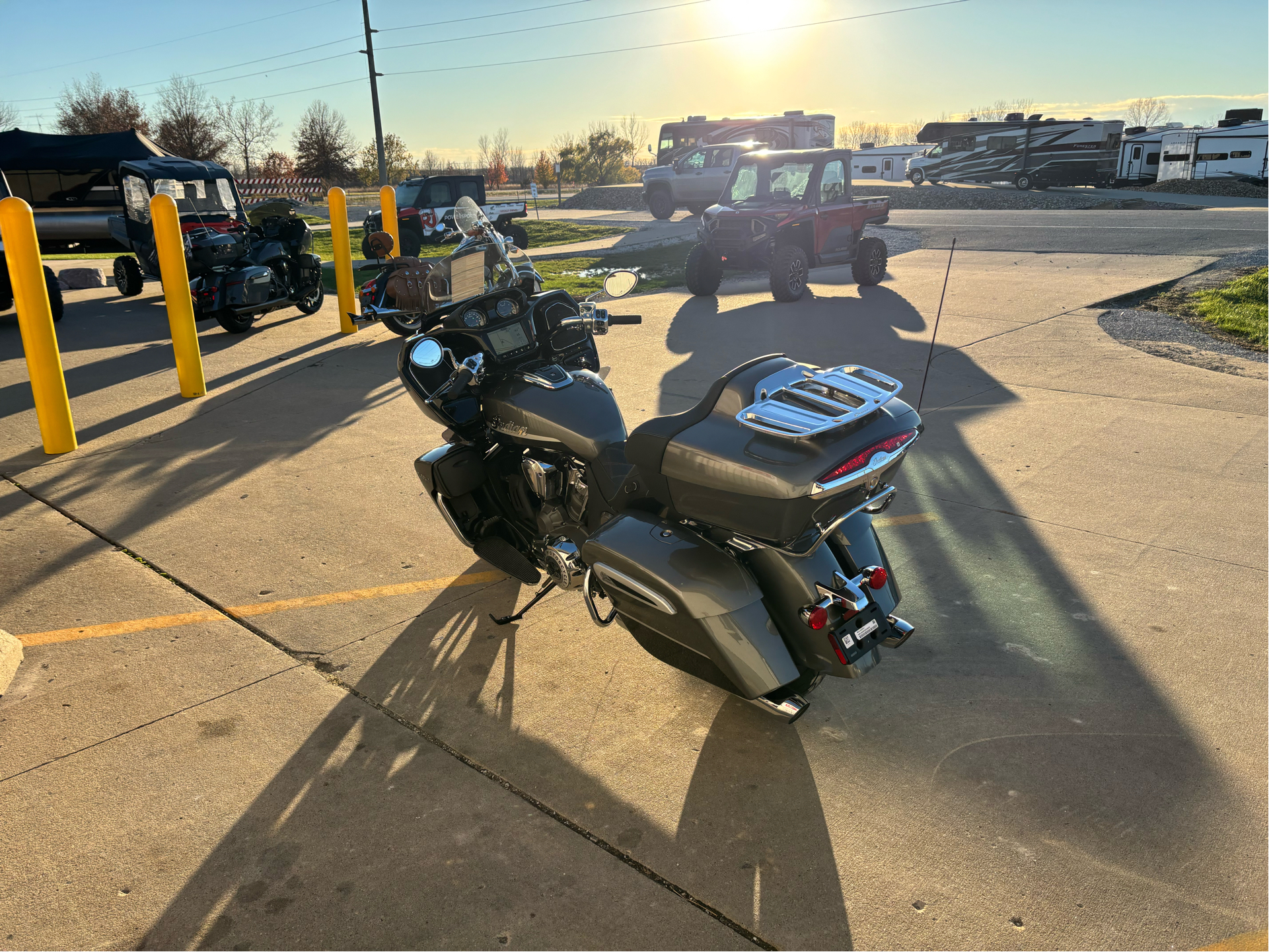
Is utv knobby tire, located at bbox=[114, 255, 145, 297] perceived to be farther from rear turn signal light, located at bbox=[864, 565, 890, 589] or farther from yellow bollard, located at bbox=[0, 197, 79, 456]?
rear turn signal light, located at bbox=[864, 565, 890, 589]

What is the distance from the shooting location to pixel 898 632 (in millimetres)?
2836

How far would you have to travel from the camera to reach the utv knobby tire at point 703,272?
476 inches

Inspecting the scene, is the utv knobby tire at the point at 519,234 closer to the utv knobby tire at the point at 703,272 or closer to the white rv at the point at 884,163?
the utv knobby tire at the point at 703,272

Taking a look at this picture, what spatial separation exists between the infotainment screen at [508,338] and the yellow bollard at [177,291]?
15.5 feet

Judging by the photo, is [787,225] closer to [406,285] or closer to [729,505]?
[406,285]

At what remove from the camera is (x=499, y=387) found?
3.71m

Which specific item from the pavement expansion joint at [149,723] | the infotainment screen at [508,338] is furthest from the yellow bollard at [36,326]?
the infotainment screen at [508,338]

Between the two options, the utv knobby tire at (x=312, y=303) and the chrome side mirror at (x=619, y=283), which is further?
the utv knobby tire at (x=312, y=303)

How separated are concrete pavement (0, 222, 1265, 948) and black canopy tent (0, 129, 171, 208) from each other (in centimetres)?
2104

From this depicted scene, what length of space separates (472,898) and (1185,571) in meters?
3.61

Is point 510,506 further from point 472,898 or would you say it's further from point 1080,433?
point 1080,433

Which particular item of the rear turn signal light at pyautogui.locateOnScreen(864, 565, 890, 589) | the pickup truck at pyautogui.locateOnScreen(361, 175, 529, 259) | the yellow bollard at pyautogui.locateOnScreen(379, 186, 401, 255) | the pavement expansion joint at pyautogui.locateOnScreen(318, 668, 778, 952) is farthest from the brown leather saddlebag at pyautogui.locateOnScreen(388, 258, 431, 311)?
the pickup truck at pyautogui.locateOnScreen(361, 175, 529, 259)

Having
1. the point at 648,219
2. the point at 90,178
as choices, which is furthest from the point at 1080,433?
the point at 90,178

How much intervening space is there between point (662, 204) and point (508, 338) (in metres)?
25.9
